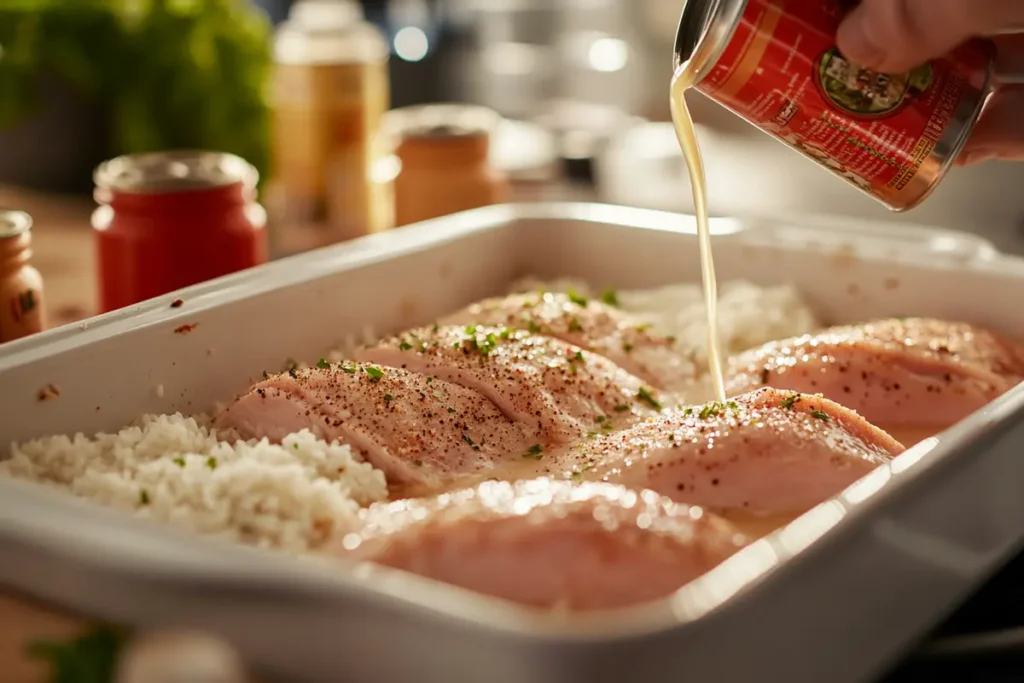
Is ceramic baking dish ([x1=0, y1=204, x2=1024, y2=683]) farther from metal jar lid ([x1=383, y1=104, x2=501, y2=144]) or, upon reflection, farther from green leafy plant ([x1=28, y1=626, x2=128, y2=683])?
metal jar lid ([x1=383, y1=104, x2=501, y2=144])

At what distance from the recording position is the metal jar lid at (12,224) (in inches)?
67.4

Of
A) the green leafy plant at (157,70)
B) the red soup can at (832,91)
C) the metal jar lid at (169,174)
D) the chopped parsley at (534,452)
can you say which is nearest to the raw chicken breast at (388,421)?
the chopped parsley at (534,452)

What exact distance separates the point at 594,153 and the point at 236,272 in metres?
2.22

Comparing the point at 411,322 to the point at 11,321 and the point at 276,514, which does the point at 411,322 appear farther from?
the point at 276,514

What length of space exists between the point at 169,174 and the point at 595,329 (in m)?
0.79

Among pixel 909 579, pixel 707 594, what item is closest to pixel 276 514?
pixel 707 594

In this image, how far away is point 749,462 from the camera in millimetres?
1475

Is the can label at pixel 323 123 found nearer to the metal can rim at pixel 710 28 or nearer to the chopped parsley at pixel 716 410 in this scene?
the metal can rim at pixel 710 28

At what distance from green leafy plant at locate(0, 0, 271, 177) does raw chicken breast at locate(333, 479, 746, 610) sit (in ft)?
5.46

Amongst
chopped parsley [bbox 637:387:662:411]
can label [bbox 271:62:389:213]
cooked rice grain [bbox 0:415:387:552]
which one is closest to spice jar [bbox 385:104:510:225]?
can label [bbox 271:62:389:213]

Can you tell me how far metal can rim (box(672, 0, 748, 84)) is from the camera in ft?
4.97

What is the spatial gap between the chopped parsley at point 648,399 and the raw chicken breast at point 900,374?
0.14 m

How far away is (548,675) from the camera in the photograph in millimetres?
859

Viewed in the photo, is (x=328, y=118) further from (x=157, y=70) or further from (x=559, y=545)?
(x=559, y=545)
